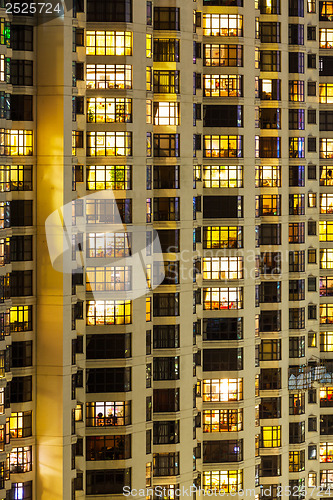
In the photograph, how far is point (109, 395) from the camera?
60031 millimetres

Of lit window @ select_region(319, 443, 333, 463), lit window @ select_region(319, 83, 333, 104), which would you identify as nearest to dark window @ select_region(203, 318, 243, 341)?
lit window @ select_region(319, 443, 333, 463)

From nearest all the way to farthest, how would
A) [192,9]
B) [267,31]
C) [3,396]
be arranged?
[3,396] → [192,9] → [267,31]

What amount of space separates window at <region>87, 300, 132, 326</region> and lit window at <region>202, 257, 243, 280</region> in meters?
8.27

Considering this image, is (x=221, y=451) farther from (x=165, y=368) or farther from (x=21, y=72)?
(x=21, y=72)

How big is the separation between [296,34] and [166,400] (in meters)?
25.6

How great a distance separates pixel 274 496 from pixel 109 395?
660 inches

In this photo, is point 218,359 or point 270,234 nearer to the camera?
point 218,359

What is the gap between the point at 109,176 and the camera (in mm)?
59969

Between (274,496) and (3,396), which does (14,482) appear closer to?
(3,396)

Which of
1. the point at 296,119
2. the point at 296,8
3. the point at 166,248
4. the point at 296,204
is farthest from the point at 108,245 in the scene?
the point at 296,8

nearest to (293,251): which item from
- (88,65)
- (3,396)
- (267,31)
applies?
(267,31)

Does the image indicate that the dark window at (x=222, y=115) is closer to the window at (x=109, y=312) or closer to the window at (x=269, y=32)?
the window at (x=269, y=32)

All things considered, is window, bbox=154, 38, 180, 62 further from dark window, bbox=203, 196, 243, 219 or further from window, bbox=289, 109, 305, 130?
window, bbox=289, 109, 305, 130

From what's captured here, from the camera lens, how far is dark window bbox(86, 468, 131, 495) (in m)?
60.2
